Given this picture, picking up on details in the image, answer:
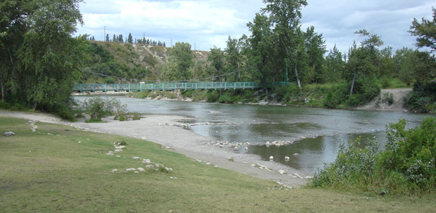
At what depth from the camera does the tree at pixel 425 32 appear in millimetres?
36000

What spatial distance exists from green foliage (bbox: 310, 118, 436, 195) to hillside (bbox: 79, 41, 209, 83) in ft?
286

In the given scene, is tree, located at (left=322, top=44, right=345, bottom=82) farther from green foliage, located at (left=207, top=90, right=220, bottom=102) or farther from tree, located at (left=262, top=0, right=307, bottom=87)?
green foliage, located at (left=207, top=90, right=220, bottom=102)

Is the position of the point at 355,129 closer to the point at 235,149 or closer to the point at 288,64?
the point at 235,149

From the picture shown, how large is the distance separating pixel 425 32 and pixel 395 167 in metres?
36.2

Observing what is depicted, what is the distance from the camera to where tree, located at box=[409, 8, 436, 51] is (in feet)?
118

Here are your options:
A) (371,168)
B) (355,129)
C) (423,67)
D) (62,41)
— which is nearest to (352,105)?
(423,67)

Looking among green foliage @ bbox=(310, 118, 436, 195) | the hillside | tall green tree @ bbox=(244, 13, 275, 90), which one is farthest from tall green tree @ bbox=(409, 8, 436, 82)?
the hillside

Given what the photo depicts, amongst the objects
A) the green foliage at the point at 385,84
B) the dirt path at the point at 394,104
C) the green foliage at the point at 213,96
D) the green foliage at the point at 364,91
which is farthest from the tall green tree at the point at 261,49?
the dirt path at the point at 394,104

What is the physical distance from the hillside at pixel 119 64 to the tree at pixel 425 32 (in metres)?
73.7

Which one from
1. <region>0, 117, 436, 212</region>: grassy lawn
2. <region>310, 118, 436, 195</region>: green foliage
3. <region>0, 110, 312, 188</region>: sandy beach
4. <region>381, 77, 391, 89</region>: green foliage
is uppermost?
<region>381, 77, 391, 89</region>: green foliage

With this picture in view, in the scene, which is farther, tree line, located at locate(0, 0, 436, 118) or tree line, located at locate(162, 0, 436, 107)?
tree line, located at locate(162, 0, 436, 107)

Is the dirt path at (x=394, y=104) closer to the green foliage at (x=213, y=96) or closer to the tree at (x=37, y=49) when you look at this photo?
the green foliage at (x=213, y=96)

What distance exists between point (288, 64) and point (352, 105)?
19.6 meters

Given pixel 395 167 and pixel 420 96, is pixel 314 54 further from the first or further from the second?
pixel 395 167
